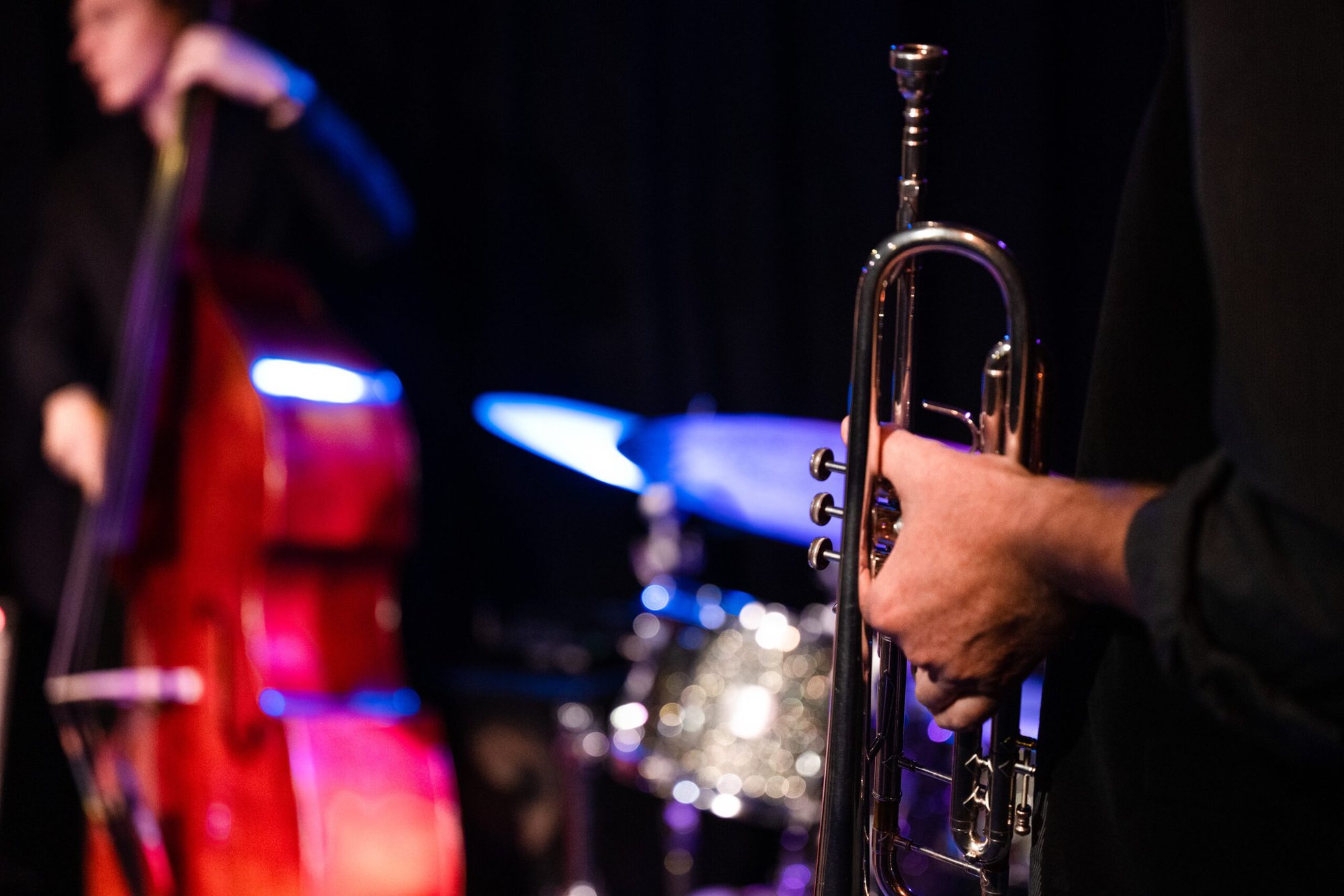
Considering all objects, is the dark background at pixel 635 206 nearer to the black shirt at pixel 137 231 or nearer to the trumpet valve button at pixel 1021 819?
the black shirt at pixel 137 231

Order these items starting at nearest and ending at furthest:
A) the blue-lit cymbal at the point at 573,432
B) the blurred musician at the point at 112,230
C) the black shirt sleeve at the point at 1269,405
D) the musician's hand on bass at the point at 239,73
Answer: the black shirt sleeve at the point at 1269,405 → the blue-lit cymbal at the point at 573,432 → the musician's hand on bass at the point at 239,73 → the blurred musician at the point at 112,230

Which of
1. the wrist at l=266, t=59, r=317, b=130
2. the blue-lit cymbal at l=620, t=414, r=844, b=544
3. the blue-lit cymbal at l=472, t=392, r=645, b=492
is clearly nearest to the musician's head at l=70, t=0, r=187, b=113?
the wrist at l=266, t=59, r=317, b=130

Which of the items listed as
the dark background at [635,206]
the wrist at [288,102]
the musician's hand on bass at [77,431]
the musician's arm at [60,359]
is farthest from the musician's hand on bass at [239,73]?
Result: the musician's hand on bass at [77,431]

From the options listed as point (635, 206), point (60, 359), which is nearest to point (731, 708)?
point (635, 206)

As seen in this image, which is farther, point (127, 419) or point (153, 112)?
point (153, 112)

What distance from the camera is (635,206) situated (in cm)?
228

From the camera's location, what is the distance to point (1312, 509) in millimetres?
A: 463

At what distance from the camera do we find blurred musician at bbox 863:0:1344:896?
471 mm

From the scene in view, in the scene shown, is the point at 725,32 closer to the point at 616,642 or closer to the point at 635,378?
the point at 635,378

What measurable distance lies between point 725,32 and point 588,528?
3.53 ft

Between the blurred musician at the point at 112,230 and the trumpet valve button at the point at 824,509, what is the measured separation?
172 cm

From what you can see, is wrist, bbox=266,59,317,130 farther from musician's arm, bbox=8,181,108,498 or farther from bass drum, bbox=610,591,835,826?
bass drum, bbox=610,591,835,826

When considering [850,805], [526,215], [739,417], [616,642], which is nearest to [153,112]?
[526,215]

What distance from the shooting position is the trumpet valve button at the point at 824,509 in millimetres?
709
